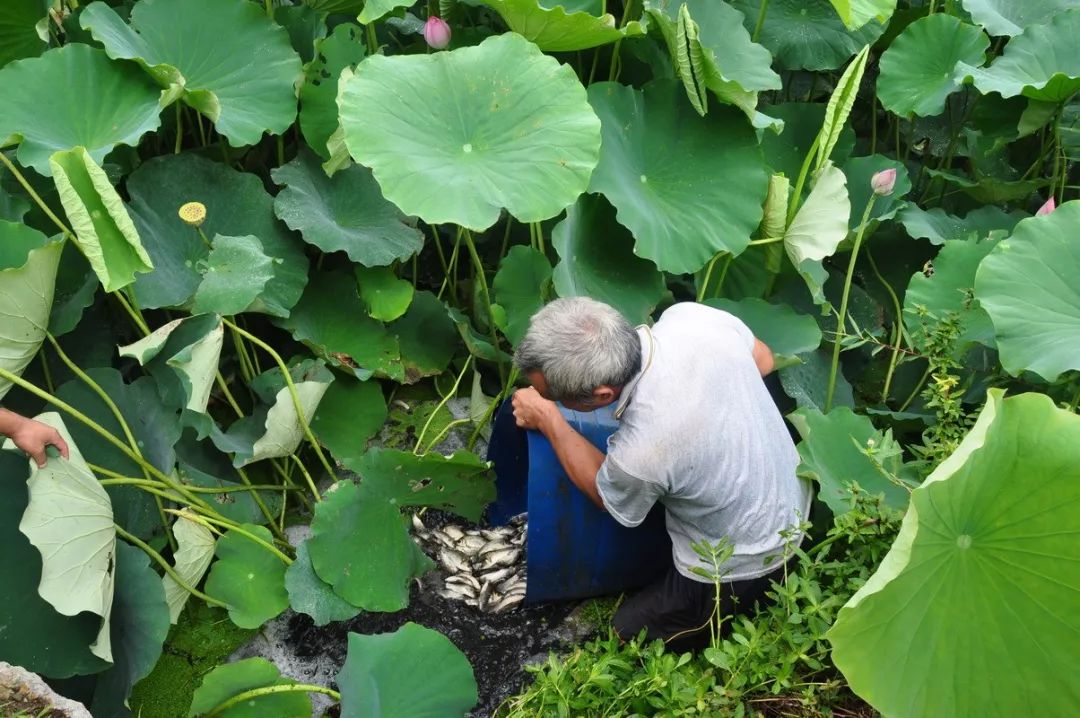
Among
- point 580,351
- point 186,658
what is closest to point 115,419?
point 186,658

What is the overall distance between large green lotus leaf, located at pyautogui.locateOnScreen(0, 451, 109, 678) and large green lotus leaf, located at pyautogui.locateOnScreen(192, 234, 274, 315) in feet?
1.87

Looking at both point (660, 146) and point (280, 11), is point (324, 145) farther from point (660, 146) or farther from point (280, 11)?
point (660, 146)

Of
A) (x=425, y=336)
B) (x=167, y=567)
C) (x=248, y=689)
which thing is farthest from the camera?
(x=425, y=336)

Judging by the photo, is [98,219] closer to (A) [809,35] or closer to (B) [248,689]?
(B) [248,689]

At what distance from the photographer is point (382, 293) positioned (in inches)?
113

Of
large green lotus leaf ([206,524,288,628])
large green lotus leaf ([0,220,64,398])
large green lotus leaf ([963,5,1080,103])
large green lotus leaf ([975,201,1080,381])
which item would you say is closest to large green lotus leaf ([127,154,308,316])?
large green lotus leaf ([0,220,64,398])

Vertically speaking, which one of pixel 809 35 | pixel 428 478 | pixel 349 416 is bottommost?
pixel 349 416

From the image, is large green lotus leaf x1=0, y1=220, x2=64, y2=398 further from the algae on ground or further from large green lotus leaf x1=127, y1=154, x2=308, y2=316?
the algae on ground

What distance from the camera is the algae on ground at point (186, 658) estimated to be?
2.32m

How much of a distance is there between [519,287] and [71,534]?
53.5 inches

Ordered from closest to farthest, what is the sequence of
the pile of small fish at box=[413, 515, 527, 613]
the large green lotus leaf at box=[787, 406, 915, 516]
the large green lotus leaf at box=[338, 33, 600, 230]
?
the large green lotus leaf at box=[787, 406, 915, 516]
the large green lotus leaf at box=[338, 33, 600, 230]
the pile of small fish at box=[413, 515, 527, 613]

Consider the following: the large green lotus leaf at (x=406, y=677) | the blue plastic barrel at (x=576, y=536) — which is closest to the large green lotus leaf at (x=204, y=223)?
the blue plastic barrel at (x=576, y=536)

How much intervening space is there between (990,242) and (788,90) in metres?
1.29

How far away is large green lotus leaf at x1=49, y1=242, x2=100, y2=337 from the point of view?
237cm
